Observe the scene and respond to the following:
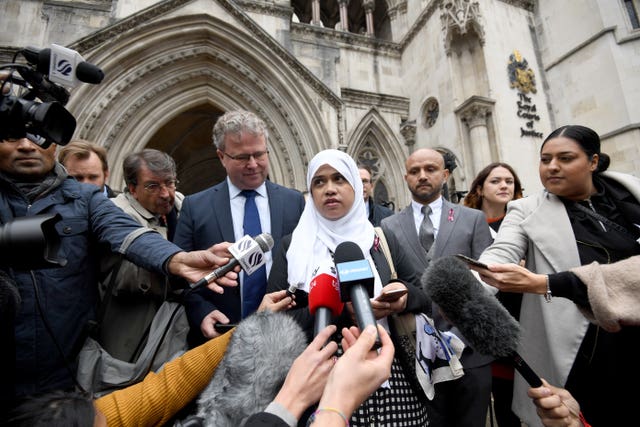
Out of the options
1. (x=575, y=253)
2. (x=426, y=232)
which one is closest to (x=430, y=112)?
(x=426, y=232)

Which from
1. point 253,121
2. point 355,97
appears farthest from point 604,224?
point 355,97

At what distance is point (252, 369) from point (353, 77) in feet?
34.7

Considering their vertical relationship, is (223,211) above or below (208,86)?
below

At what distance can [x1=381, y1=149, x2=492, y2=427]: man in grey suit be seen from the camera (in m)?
1.95

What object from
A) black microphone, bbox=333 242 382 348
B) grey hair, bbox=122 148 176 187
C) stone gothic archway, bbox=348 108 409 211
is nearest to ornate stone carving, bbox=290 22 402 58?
stone gothic archway, bbox=348 108 409 211

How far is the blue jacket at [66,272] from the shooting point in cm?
145

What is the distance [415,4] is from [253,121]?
11138mm

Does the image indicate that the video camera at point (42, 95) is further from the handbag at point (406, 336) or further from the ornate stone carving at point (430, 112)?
the ornate stone carving at point (430, 112)

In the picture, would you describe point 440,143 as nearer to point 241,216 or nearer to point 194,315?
point 241,216

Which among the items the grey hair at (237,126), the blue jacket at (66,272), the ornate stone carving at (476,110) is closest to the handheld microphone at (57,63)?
the blue jacket at (66,272)

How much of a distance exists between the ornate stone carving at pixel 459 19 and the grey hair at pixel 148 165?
28.5ft

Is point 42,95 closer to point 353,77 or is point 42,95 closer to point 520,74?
point 353,77

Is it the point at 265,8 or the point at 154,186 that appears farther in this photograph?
the point at 265,8

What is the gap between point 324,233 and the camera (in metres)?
1.73
